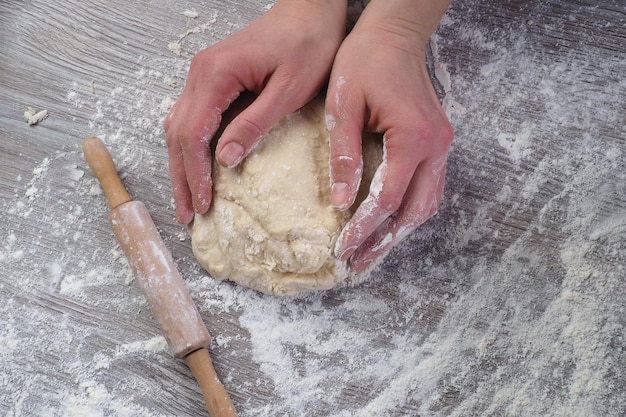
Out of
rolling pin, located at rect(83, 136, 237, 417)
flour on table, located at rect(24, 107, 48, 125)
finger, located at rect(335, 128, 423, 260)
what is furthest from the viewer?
flour on table, located at rect(24, 107, 48, 125)

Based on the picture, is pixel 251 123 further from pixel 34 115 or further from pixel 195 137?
pixel 34 115

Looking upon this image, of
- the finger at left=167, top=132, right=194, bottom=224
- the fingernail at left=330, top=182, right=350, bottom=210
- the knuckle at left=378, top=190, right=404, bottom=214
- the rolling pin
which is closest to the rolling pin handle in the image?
the rolling pin

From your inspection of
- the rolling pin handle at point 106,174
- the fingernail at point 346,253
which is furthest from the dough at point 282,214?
the rolling pin handle at point 106,174

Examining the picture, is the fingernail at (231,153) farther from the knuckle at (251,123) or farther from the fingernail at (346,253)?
the fingernail at (346,253)

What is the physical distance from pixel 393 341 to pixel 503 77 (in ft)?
2.52

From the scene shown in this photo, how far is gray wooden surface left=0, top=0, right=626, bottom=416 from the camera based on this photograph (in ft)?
4.56

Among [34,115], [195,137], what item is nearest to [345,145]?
[195,137]

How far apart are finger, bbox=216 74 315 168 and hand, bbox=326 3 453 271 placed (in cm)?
11

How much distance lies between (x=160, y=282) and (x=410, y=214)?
2.06 ft

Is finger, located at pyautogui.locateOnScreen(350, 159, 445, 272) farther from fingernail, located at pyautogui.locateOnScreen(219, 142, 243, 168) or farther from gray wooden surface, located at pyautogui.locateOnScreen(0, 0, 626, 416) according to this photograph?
fingernail, located at pyautogui.locateOnScreen(219, 142, 243, 168)

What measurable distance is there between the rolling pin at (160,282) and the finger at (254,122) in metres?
0.31

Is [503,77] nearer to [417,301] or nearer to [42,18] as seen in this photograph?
[417,301]

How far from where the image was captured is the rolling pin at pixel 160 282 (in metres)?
1.32

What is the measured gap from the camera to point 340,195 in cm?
123
